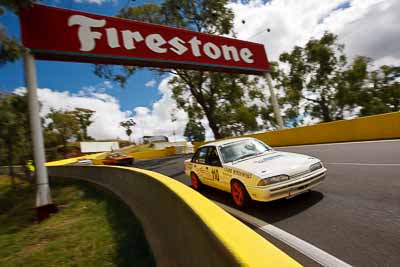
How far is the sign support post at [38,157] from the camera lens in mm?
8617

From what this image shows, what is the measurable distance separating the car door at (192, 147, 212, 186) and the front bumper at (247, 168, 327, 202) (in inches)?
79.6

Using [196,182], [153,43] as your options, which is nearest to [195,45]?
[153,43]

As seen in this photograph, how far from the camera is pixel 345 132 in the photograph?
14.3 meters

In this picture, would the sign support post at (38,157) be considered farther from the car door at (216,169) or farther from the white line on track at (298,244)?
the white line on track at (298,244)

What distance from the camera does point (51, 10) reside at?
10.6m

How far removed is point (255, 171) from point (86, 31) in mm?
10586

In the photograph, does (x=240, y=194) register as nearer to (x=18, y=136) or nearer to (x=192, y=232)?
(x=192, y=232)

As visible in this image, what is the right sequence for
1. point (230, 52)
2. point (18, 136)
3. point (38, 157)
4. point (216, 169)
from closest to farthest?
point (216, 169), point (38, 157), point (230, 52), point (18, 136)

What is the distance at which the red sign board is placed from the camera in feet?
33.8

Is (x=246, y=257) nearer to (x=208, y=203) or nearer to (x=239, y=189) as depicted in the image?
(x=208, y=203)

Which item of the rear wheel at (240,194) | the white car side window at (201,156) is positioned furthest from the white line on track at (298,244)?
the white car side window at (201,156)

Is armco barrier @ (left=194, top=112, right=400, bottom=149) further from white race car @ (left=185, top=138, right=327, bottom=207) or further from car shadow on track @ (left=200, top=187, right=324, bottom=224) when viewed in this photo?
car shadow on track @ (left=200, top=187, right=324, bottom=224)

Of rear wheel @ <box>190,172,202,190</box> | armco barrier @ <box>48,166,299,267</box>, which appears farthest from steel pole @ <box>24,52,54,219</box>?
rear wheel @ <box>190,172,202,190</box>

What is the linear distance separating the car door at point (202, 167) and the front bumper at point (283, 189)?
6.63ft
